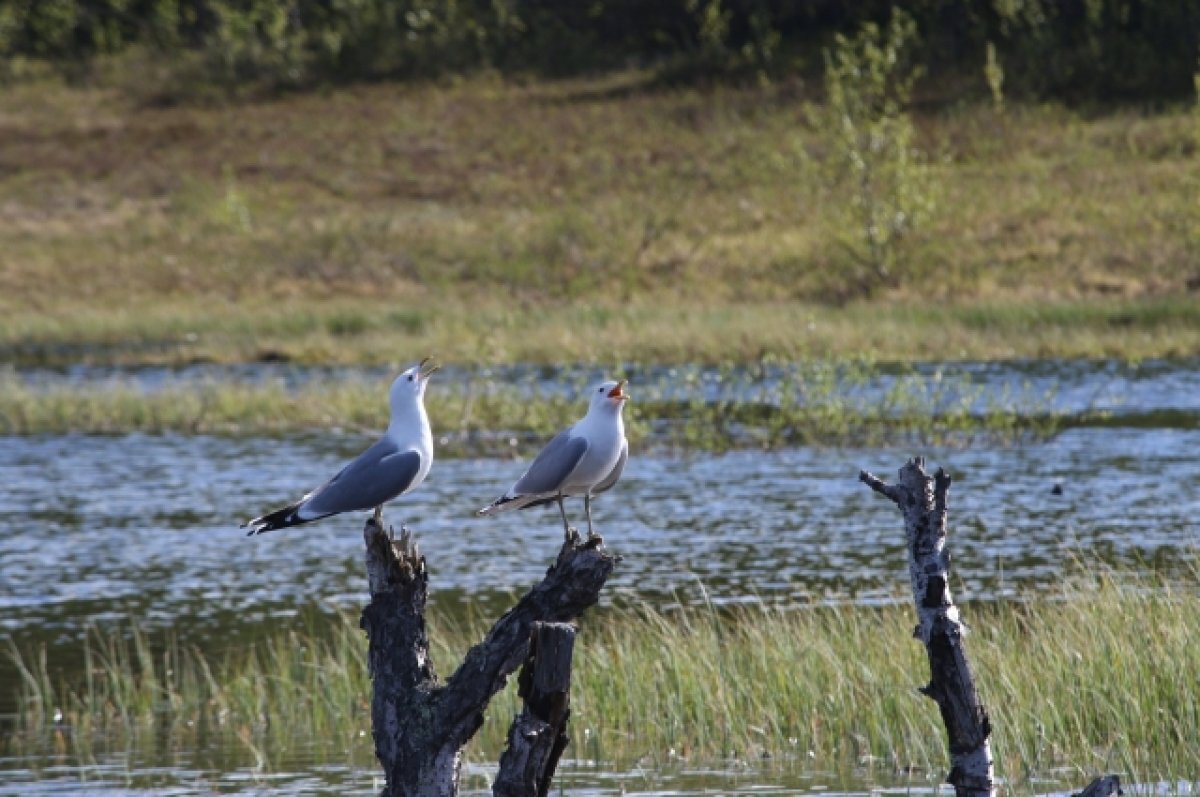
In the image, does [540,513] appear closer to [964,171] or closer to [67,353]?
[67,353]

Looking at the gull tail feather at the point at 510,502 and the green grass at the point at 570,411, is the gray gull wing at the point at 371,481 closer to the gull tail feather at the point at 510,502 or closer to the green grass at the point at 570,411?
the gull tail feather at the point at 510,502

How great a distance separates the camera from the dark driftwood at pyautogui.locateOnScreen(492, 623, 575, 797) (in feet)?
24.3

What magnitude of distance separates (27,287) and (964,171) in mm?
28396

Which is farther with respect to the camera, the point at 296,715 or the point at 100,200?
the point at 100,200

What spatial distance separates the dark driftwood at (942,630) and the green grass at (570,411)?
65.7 feet

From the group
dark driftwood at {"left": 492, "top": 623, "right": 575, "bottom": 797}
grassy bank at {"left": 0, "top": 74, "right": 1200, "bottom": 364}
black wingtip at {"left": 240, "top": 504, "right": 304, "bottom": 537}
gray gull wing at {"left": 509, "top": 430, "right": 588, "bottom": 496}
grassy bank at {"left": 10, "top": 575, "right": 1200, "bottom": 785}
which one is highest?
black wingtip at {"left": 240, "top": 504, "right": 304, "bottom": 537}

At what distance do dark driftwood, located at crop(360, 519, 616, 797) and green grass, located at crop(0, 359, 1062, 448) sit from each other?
63.9 feet

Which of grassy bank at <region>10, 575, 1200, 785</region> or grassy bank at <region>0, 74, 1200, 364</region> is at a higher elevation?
grassy bank at <region>10, 575, 1200, 785</region>

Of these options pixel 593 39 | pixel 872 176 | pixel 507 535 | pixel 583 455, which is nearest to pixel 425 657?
pixel 583 455

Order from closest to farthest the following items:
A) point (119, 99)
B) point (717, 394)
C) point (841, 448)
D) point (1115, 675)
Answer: point (1115, 675)
point (841, 448)
point (717, 394)
point (119, 99)

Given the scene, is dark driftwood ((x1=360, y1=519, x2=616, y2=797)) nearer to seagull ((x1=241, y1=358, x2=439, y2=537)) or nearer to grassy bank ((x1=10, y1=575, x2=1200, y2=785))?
seagull ((x1=241, y1=358, x2=439, y2=537))

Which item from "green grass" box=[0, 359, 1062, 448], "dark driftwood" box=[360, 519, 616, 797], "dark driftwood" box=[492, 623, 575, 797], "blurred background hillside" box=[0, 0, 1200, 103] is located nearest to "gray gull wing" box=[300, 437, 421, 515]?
"dark driftwood" box=[360, 519, 616, 797]

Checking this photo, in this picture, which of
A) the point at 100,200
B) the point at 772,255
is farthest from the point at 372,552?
the point at 100,200

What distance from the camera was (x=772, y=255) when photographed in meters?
55.0
